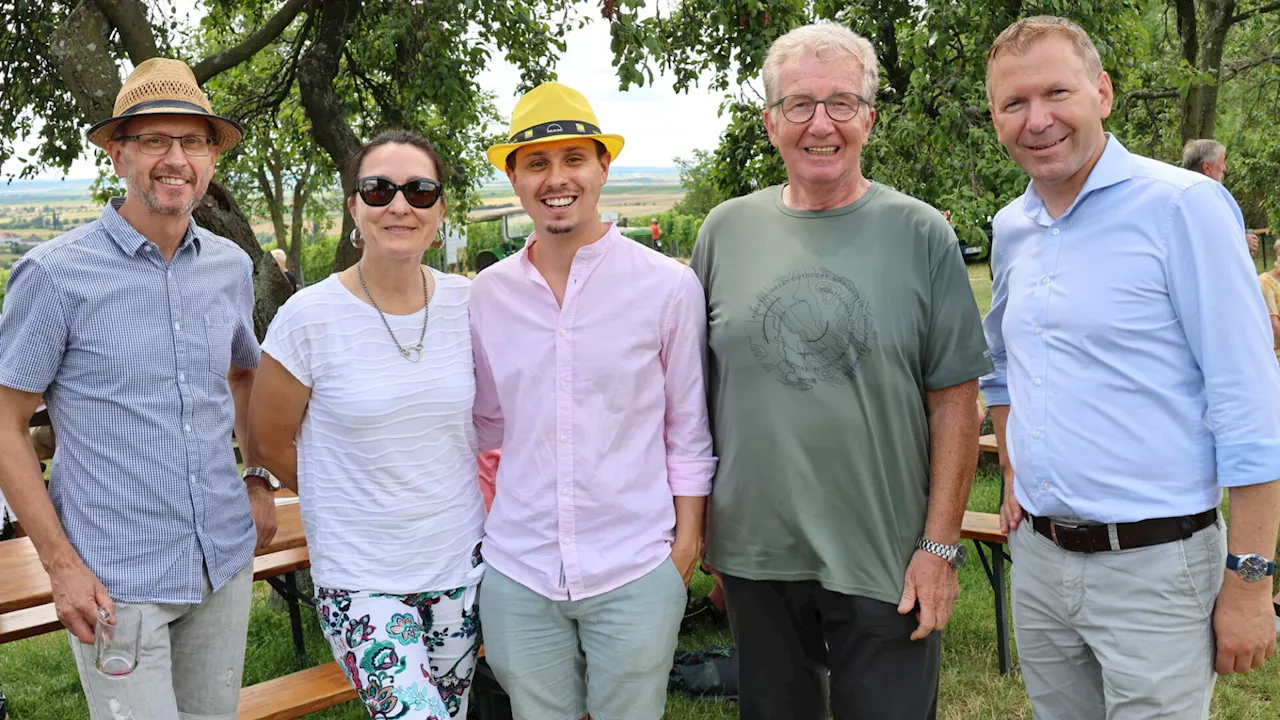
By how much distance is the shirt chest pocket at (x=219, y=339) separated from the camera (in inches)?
100

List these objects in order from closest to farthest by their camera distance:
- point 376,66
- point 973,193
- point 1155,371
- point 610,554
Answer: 1. point 1155,371
2. point 610,554
3. point 973,193
4. point 376,66

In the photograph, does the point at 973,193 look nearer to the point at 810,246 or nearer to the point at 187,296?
the point at 810,246

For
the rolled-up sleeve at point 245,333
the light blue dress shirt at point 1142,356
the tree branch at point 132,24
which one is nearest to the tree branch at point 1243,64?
the tree branch at point 132,24

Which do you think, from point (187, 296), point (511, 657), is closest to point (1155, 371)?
point (511, 657)

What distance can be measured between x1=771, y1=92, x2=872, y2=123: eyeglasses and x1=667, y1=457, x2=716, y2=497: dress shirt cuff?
0.94 m

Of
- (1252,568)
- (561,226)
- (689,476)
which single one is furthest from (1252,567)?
(561,226)

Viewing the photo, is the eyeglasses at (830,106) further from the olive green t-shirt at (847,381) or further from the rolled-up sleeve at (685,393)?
the rolled-up sleeve at (685,393)

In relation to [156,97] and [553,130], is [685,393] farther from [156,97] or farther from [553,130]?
[156,97]

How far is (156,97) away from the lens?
8.11 feet

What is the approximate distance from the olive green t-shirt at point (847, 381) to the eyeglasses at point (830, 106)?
23 centimetres

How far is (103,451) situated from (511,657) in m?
A: 1.11

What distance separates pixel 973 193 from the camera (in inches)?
217

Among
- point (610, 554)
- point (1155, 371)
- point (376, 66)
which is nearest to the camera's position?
point (1155, 371)

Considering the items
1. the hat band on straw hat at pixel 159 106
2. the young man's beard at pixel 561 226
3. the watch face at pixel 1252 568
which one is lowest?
the watch face at pixel 1252 568
